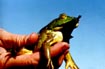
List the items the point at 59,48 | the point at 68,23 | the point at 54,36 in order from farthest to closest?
the point at 68,23 → the point at 54,36 → the point at 59,48

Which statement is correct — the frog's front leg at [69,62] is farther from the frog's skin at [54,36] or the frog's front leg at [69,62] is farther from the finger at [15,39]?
the finger at [15,39]

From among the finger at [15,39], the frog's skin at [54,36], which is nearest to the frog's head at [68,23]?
the frog's skin at [54,36]

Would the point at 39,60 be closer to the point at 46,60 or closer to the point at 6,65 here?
the point at 46,60

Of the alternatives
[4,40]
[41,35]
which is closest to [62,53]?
[41,35]

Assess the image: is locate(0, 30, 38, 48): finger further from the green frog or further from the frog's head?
the frog's head

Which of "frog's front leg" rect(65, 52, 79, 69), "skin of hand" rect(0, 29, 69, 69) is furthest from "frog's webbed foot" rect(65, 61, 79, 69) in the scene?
"skin of hand" rect(0, 29, 69, 69)

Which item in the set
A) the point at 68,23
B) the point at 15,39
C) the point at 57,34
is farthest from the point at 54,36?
the point at 15,39

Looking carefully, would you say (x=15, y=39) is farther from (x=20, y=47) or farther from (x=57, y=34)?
(x=57, y=34)
